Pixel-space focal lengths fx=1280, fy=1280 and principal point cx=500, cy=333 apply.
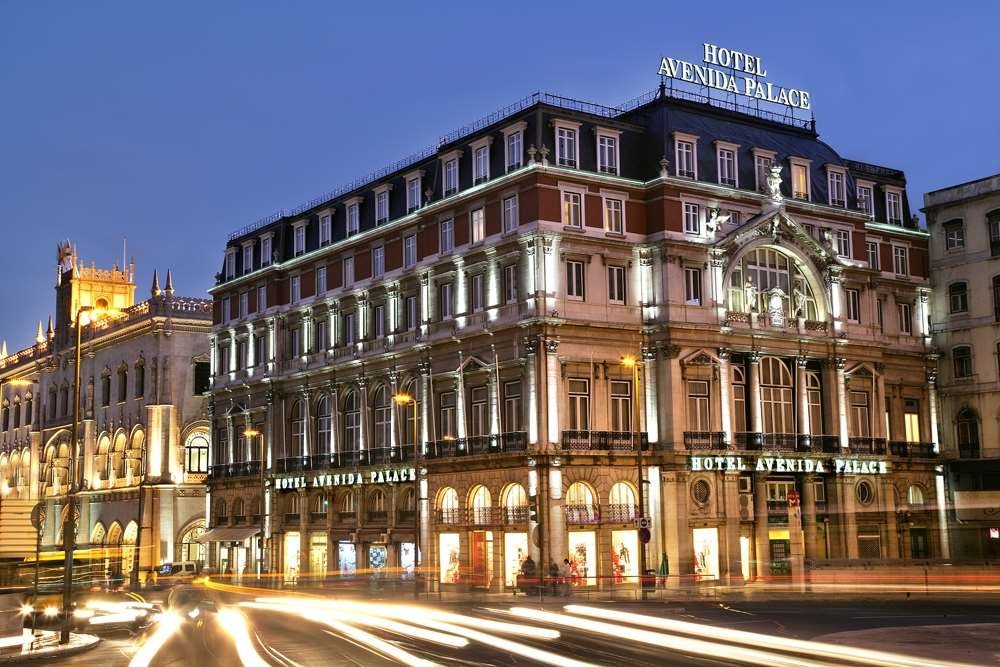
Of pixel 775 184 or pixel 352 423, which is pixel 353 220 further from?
pixel 775 184

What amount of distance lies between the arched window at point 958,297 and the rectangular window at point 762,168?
16.6 meters

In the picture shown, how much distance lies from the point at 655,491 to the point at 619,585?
23.0ft

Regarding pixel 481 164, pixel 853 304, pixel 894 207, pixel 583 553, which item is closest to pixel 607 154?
pixel 481 164

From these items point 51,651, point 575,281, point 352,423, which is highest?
point 575,281

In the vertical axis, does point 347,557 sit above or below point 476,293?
below

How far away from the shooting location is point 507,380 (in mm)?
66125

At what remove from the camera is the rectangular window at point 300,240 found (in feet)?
283

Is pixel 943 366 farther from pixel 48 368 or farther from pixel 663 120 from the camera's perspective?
pixel 48 368

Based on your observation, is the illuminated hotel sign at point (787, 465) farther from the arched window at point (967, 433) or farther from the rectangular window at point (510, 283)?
the rectangular window at point (510, 283)

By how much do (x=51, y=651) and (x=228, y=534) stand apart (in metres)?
55.0

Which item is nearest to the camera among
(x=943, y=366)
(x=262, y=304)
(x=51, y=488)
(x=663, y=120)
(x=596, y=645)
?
(x=596, y=645)

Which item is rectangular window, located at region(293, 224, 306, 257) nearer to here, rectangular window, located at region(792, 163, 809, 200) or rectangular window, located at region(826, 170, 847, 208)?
rectangular window, located at region(792, 163, 809, 200)

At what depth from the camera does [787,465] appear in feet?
228

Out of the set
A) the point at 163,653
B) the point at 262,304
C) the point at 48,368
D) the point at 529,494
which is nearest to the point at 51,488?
the point at 48,368
